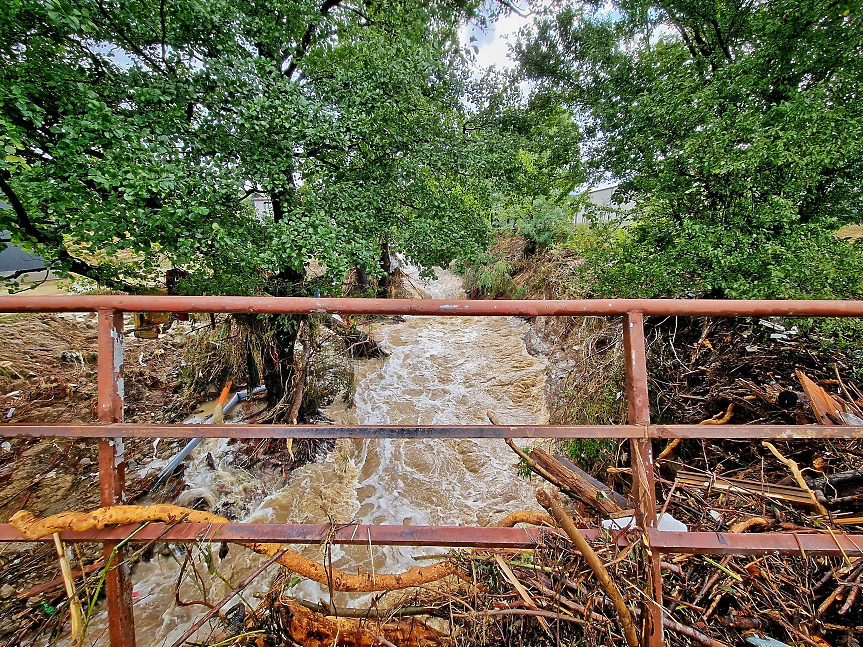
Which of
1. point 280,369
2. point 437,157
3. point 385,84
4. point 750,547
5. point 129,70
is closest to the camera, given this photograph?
point 750,547

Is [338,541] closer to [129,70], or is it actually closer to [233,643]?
[233,643]

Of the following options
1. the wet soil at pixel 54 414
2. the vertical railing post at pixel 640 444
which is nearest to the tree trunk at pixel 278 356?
the wet soil at pixel 54 414

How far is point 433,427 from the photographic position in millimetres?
1313

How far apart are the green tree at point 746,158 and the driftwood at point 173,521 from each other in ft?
13.4

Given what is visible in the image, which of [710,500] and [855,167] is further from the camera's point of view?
[855,167]

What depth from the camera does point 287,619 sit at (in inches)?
54.6

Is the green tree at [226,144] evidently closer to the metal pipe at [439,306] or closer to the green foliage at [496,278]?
the metal pipe at [439,306]

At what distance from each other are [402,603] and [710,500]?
63.2 inches

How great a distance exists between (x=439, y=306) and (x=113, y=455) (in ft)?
3.99

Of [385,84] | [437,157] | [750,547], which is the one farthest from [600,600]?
[385,84]

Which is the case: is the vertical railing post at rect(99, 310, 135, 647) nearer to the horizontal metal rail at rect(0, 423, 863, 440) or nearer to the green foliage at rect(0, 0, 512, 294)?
the horizontal metal rail at rect(0, 423, 863, 440)

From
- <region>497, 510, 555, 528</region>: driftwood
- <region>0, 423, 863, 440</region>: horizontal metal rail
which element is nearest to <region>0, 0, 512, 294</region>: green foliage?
<region>0, 423, 863, 440</region>: horizontal metal rail

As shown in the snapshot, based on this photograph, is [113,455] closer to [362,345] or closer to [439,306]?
[439,306]

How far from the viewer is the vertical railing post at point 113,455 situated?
1217 millimetres
